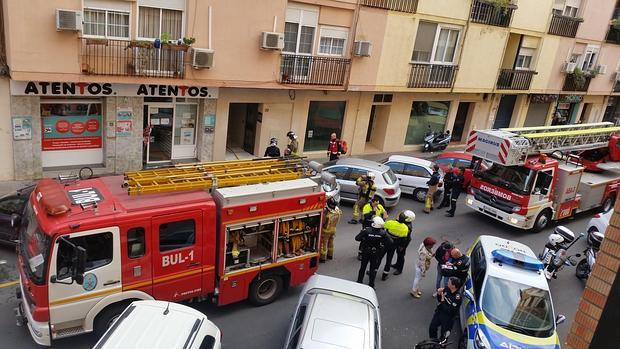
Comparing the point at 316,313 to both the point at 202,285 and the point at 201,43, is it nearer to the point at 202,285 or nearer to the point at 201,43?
the point at 202,285

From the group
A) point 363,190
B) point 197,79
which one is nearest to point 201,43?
point 197,79

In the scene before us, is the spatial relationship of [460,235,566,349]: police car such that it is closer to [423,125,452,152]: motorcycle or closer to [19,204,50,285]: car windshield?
[19,204,50,285]: car windshield

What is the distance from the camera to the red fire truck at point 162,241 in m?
7.23

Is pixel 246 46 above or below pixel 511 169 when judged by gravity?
above

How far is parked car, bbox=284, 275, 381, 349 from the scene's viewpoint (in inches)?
264

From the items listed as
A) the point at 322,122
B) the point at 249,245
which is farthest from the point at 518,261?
the point at 322,122

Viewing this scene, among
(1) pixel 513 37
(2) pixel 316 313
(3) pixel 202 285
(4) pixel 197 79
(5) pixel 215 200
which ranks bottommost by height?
(3) pixel 202 285

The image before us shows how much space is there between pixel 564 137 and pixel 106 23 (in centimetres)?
1436

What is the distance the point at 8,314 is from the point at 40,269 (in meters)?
2.26

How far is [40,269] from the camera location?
7.13 metres

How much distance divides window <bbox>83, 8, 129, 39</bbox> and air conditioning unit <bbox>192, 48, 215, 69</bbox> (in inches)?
78.9

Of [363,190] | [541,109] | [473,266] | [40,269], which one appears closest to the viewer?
[40,269]

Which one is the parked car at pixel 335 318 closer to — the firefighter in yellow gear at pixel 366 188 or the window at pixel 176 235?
the window at pixel 176 235

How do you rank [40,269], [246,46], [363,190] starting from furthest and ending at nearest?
[246,46] < [363,190] < [40,269]
